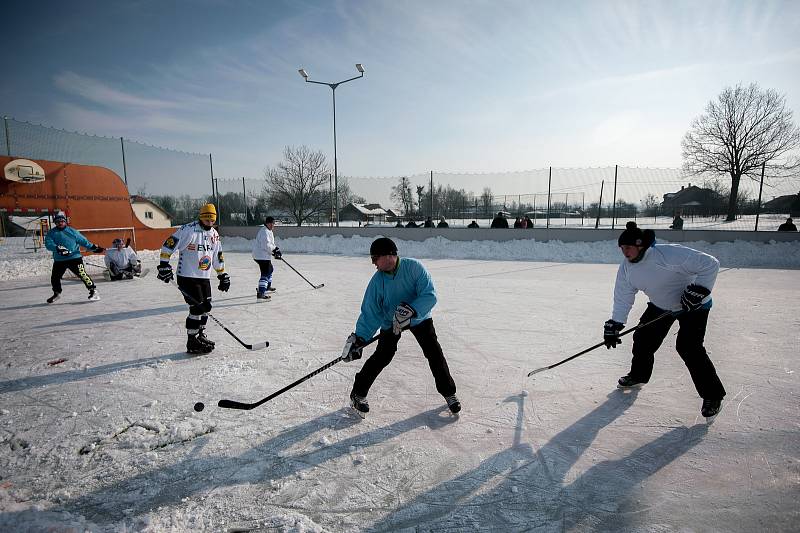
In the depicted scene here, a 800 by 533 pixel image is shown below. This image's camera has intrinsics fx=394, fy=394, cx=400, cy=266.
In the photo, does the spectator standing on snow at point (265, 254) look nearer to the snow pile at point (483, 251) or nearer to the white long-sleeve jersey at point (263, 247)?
the white long-sleeve jersey at point (263, 247)

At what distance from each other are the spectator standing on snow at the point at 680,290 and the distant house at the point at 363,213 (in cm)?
1521

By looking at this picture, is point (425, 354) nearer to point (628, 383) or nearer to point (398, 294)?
point (398, 294)

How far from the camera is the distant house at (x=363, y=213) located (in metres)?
18.7

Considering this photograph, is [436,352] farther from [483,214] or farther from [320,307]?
[483,214]

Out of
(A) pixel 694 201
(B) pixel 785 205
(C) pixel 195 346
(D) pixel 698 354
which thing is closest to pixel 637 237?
(D) pixel 698 354

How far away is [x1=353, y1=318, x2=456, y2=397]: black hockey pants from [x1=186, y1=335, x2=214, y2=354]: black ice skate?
2548 millimetres

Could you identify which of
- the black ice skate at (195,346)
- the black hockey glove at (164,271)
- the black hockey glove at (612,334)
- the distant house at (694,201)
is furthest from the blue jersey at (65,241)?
the distant house at (694,201)

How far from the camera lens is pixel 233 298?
8078mm

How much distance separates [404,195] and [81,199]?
12251 mm

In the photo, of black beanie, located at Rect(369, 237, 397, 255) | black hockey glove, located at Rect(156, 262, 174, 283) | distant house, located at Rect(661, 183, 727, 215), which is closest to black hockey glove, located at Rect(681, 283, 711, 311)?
black beanie, located at Rect(369, 237, 397, 255)

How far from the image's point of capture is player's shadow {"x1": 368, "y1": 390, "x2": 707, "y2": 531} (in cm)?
223

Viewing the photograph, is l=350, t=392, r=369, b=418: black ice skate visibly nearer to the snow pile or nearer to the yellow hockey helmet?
the yellow hockey helmet

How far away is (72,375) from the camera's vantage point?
13.9 ft

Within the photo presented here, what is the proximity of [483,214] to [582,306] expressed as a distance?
10.5 metres
